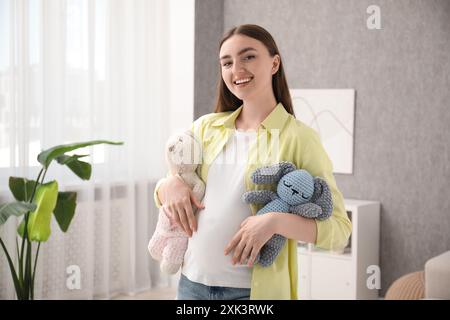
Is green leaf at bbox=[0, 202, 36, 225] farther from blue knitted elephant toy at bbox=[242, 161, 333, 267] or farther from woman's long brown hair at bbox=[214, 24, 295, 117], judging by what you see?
blue knitted elephant toy at bbox=[242, 161, 333, 267]

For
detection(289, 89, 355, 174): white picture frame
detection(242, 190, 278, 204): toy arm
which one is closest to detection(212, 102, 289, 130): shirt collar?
detection(242, 190, 278, 204): toy arm

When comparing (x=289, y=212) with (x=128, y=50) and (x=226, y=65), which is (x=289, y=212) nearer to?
(x=226, y=65)

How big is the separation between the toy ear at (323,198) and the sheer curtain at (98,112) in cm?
242

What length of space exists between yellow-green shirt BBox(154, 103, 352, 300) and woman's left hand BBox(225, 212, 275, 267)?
5cm

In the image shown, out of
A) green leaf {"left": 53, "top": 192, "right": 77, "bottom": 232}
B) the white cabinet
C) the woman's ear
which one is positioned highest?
the woman's ear

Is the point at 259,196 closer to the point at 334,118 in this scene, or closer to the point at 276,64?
the point at 276,64

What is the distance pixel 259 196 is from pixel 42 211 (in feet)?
5.40

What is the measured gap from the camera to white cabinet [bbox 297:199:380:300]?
11.3 feet

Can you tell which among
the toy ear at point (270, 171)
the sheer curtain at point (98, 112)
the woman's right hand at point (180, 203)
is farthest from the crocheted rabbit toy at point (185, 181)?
the sheer curtain at point (98, 112)

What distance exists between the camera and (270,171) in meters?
1.15

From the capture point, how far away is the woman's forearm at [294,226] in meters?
1.09

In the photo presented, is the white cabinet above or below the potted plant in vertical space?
below

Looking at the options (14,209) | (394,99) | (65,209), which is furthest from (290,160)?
(394,99)

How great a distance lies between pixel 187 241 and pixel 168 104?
114 inches
